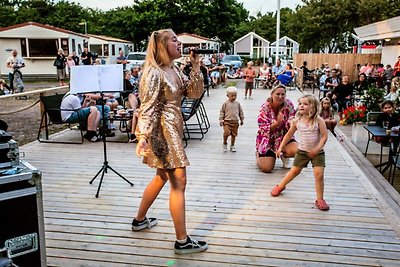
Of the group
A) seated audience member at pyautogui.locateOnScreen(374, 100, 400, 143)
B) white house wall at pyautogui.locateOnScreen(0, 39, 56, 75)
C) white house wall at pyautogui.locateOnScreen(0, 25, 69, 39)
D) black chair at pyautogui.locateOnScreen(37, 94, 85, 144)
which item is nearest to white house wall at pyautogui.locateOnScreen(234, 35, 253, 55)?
white house wall at pyautogui.locateOnScreen(0, 39, 56, 75)

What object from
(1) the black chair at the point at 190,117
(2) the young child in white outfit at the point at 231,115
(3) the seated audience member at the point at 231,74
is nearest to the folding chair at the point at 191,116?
(1) the black chair at the point at 190,117

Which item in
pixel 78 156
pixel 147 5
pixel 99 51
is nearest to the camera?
pixel 78 156

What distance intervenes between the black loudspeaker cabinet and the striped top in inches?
98.7

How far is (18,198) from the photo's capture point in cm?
213

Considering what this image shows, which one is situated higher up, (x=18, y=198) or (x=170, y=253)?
(x=18, y=198)

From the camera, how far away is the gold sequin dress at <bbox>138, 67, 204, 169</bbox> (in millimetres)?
2738

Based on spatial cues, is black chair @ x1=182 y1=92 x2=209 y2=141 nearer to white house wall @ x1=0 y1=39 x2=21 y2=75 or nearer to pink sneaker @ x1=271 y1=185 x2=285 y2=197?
pink sneaker @ x1=271 y1=185 x2=285 y2=197

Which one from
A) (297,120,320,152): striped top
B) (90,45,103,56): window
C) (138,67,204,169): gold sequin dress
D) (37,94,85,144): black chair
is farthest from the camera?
(90,45,103,56): window

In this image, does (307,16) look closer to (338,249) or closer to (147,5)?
(147,5)

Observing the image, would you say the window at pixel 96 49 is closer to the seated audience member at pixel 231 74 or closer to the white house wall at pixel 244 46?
the seated audience member at pixel 231 74

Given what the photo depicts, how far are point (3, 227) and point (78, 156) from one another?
12.3ft

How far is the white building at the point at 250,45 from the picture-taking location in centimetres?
4998

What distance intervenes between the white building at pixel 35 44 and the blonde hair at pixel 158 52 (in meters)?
23.1

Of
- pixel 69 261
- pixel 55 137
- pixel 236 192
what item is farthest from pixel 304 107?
pixel 55 137
